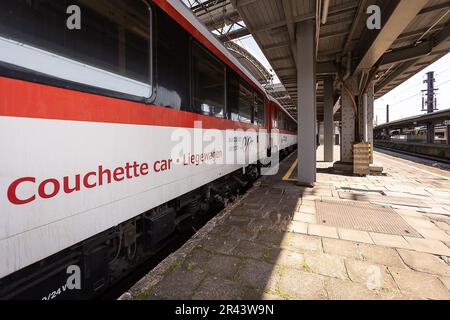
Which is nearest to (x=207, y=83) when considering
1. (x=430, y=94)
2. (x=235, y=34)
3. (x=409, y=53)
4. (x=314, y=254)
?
(x=314, y=254)

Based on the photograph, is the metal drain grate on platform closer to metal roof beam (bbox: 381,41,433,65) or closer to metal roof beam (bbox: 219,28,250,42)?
metal roof beam (bbox: 381,41,433,65)

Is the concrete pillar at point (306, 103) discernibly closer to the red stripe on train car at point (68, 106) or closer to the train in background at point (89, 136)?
the train in background at point (89, 136)

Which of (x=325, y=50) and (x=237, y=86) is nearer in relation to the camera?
(x=237, y=86)

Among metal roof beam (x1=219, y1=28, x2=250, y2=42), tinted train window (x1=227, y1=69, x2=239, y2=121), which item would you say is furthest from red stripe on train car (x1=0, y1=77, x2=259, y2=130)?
metal roof beam (x1=219, y1=28, x2=250, y2=42)

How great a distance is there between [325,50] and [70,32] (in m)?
8.24

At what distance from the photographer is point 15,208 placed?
1.23m

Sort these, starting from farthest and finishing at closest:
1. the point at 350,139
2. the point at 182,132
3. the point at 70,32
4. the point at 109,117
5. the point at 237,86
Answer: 1. the point at 350,139
2. the point at 237,86
3. the point at 182,132
4. the point at 109,117
5. the point at 70,32

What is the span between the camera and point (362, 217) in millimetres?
3801

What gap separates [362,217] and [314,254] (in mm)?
1703

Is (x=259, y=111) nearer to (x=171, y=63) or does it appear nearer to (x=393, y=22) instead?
(x=393, y=22)

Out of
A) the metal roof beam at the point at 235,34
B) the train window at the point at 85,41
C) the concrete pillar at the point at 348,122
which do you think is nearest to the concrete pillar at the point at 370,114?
the concrete pillar at the point at 348,122

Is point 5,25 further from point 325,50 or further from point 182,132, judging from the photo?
point 325,50
